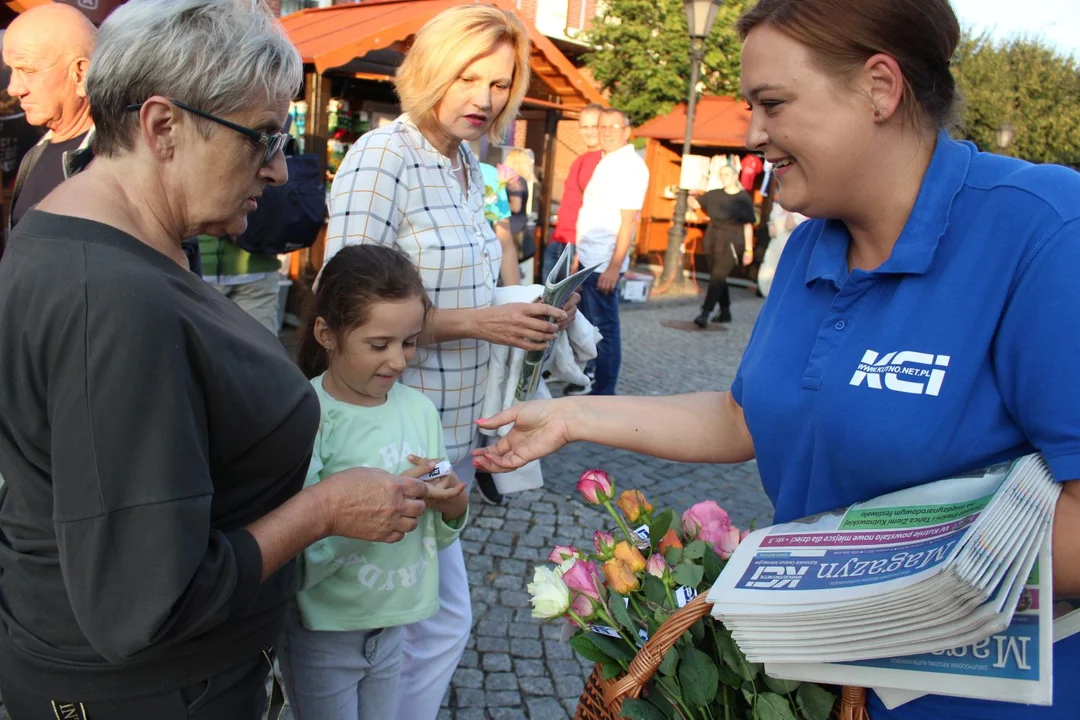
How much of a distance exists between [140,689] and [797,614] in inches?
39.9

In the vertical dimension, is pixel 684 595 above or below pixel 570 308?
below

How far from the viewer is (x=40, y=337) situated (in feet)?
3.69

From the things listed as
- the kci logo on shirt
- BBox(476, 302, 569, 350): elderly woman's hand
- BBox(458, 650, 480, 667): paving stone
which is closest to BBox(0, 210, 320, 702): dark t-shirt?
the kci logo on shirt

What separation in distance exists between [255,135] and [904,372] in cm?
108

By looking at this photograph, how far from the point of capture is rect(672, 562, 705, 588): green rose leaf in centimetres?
139

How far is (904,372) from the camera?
1.20 meters

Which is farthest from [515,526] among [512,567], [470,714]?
[470,714]

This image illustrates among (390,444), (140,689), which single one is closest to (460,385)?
(390,444)

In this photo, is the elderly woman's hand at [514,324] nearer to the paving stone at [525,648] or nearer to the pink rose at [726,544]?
the pink rose at [726,544]

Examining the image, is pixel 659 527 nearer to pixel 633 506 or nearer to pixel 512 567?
pixel 633 506

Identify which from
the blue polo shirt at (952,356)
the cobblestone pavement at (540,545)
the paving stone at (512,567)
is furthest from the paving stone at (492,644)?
the blue polo shirt at (952,356)

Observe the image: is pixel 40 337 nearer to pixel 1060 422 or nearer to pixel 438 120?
pixel 1060 422

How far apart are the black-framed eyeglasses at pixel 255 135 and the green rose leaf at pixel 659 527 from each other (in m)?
0.94

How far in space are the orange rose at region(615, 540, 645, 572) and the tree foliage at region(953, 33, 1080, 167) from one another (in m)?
28.1
